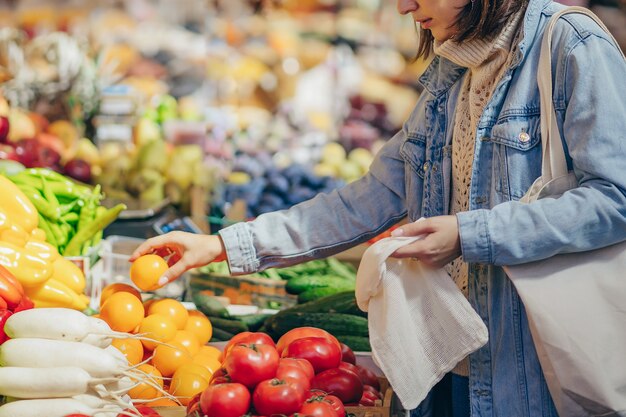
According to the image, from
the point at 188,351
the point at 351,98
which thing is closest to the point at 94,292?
the point at 188,351

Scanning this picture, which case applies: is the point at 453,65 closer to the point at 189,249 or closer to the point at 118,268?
the point at 189,249

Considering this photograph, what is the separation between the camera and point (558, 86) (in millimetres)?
1990

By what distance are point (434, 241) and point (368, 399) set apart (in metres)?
0.66

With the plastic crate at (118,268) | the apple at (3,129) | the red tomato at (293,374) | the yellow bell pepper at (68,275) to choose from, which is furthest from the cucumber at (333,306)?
the apple at (3,129)

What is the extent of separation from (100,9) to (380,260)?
15.0ft

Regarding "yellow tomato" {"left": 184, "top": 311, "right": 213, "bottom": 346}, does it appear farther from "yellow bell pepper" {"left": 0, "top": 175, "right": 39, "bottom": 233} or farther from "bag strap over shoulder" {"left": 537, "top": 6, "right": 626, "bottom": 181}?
"bag strap over shoulder" {"left": 537, "top": 6, "right": 626, "bottom": 181}

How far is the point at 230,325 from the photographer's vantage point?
11.1 feet

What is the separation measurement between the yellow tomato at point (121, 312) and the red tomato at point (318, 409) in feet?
2.74

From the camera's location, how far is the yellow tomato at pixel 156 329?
8.90 ft

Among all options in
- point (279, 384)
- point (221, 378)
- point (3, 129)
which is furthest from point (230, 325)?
point (3, 129)

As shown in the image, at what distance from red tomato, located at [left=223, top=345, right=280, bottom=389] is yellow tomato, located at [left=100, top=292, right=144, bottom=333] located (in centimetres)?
67

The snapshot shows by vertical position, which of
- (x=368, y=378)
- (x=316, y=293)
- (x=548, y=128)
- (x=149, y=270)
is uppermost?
(x=548, y=128)

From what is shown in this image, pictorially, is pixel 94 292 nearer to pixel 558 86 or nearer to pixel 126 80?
pixel 558 86

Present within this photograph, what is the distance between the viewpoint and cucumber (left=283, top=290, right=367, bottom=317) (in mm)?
3449
